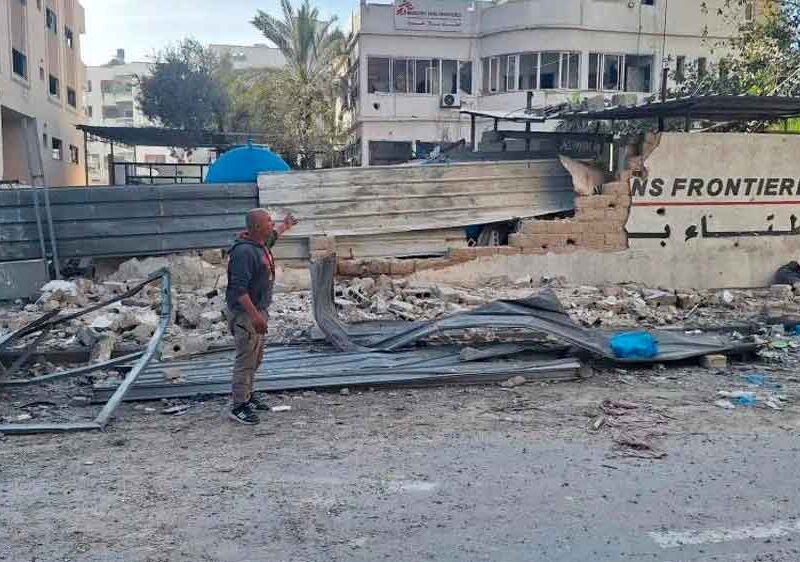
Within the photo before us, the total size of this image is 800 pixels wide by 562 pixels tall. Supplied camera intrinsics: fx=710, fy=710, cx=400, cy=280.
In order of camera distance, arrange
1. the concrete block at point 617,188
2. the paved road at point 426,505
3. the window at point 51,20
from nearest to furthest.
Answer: the paved road at point 426,505, the concrete block at point 617,188, the window at point 51,20

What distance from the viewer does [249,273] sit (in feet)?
16.3

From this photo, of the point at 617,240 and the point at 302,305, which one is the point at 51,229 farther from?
the point at 617,240

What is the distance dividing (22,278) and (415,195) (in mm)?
5661

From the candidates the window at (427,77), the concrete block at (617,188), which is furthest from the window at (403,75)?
the concrete block at (617,188)

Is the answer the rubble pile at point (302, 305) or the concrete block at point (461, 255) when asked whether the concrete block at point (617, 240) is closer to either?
the rubble pile at point (302, 305)

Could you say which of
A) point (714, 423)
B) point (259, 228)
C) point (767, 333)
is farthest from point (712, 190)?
point (259, 228)

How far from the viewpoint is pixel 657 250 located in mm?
11250

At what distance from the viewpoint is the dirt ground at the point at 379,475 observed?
129 inches

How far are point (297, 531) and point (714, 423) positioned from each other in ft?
10.6

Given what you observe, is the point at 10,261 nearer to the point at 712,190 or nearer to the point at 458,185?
the point at 458,185

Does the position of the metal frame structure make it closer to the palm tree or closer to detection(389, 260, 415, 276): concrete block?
detection(389, 260, 415, 276): concrete block

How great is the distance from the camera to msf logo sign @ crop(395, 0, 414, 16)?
2872 centimetres

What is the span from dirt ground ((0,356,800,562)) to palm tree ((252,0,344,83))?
2822cm

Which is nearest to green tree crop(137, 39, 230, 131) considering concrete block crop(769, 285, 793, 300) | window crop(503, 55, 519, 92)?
window crop(503, 55, 519, 92)
